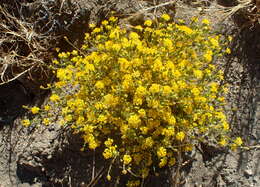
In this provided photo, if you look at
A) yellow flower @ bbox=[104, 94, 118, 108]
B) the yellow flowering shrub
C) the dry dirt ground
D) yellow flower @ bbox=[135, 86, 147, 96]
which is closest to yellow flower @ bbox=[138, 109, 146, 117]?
the yellow flowering shrub

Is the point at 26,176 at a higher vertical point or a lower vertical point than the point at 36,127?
lower

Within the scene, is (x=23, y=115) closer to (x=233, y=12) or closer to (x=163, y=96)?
(x=163, y=96)

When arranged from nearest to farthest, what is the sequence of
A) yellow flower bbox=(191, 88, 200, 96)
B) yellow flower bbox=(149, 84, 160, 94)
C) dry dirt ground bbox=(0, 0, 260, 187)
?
yellow flower bbox=(149, 84, 160, 94)
yellow flower bbox=(191, 88, 200, 96)
dry dirt ground bbox=(0, 0, 260, 187)

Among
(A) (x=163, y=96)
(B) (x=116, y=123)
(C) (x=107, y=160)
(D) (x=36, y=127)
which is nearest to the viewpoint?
(A) (x=163, y=96)

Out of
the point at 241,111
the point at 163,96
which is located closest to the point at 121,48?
the point at 163,96

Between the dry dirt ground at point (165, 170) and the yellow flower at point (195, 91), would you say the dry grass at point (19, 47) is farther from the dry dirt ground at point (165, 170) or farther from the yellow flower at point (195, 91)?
the yellow flower at point (195, 91)

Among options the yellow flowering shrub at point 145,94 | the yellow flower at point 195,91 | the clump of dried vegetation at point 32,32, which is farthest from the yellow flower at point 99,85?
the clump of dried vegetation at point 32,32

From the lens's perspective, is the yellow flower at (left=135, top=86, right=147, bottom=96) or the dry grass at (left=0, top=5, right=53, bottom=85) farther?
the dry grass at (left=0, top=5, right=53, bottom=85)

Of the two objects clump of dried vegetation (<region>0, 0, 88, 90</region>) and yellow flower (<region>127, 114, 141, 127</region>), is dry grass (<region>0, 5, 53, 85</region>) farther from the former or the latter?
yellow flower (<region>127, 114, 141, 127</region>)
